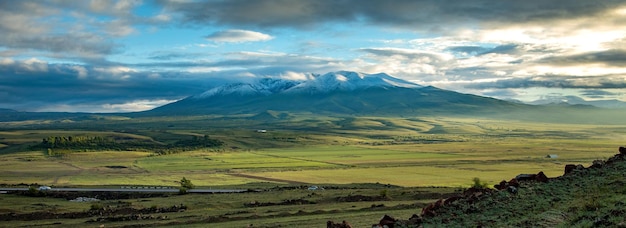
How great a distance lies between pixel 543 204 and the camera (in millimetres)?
20391

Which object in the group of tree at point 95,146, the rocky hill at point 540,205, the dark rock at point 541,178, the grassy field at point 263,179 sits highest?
the dark rock at point 541,178

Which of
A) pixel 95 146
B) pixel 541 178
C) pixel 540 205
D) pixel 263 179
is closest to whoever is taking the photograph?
pixel 540 205

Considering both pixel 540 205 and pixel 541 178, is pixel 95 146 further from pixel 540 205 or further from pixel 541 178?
pixel 540 205

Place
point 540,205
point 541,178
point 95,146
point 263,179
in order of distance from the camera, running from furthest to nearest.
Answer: point 95,146
point 263,179
point 541,178
point 540,205

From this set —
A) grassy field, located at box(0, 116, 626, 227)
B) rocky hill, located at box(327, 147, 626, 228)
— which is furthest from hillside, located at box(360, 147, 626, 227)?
grassy field, located at box(0, 116, 626, 227)

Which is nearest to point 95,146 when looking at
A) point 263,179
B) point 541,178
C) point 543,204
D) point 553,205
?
point 263,179

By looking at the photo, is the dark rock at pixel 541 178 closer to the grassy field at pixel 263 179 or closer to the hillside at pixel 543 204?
the hillside at pixel 543 204

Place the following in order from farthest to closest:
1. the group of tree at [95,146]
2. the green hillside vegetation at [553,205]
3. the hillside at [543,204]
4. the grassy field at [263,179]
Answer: the group of tree at [95,146] → the grassy field at [263,179] → the hillside at [543,204] → the green hillside vegetation at [553,205]

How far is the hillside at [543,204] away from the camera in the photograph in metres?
18.0

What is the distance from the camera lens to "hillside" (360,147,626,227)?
1800cm

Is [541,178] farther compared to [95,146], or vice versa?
[95,146]

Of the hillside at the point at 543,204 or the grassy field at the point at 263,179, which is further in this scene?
the grassy field at the point at 263,179

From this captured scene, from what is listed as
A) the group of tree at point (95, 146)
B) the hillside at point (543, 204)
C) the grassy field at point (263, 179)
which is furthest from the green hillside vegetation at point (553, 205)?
the group of tree at point (95, 146)

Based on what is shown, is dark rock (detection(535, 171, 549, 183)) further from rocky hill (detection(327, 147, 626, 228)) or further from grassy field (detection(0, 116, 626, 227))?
grassy field (detection(0, 116, 626, 227))
